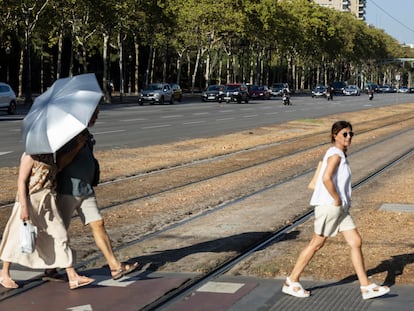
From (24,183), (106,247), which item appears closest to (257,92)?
(106,247)

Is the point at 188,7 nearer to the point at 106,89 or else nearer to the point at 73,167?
the point at 106,89

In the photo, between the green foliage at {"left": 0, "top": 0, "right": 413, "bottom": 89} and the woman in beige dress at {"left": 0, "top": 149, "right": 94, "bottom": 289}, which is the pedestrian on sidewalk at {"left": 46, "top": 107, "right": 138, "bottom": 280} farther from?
the green foliage at {"left": 0, "top": 0, "right": 413, "bottom": 89}

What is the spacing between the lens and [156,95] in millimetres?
59188

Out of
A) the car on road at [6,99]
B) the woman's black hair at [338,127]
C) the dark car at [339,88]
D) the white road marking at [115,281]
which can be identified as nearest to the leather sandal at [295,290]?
the woman's black hair at [338,127]

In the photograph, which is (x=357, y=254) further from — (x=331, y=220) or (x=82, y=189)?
(x=82, y=189)

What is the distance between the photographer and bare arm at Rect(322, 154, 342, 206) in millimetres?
6605

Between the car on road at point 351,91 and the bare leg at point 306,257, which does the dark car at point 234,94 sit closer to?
the car on road at point 351,91

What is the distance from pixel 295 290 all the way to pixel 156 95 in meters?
52.9

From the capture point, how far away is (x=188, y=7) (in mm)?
77188

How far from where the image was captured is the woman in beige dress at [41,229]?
6738 mm

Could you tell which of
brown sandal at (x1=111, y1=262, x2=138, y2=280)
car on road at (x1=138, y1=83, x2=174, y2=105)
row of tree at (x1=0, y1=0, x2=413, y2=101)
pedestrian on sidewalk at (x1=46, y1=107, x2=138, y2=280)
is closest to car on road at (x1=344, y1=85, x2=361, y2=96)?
row of tree at (x1=0, y1=0, x2=413, y2=101)

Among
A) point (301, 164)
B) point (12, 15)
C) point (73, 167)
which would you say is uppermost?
point (12, 15)

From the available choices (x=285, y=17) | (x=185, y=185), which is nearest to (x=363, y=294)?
(x=185, y=185)

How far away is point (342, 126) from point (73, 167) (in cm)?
223
